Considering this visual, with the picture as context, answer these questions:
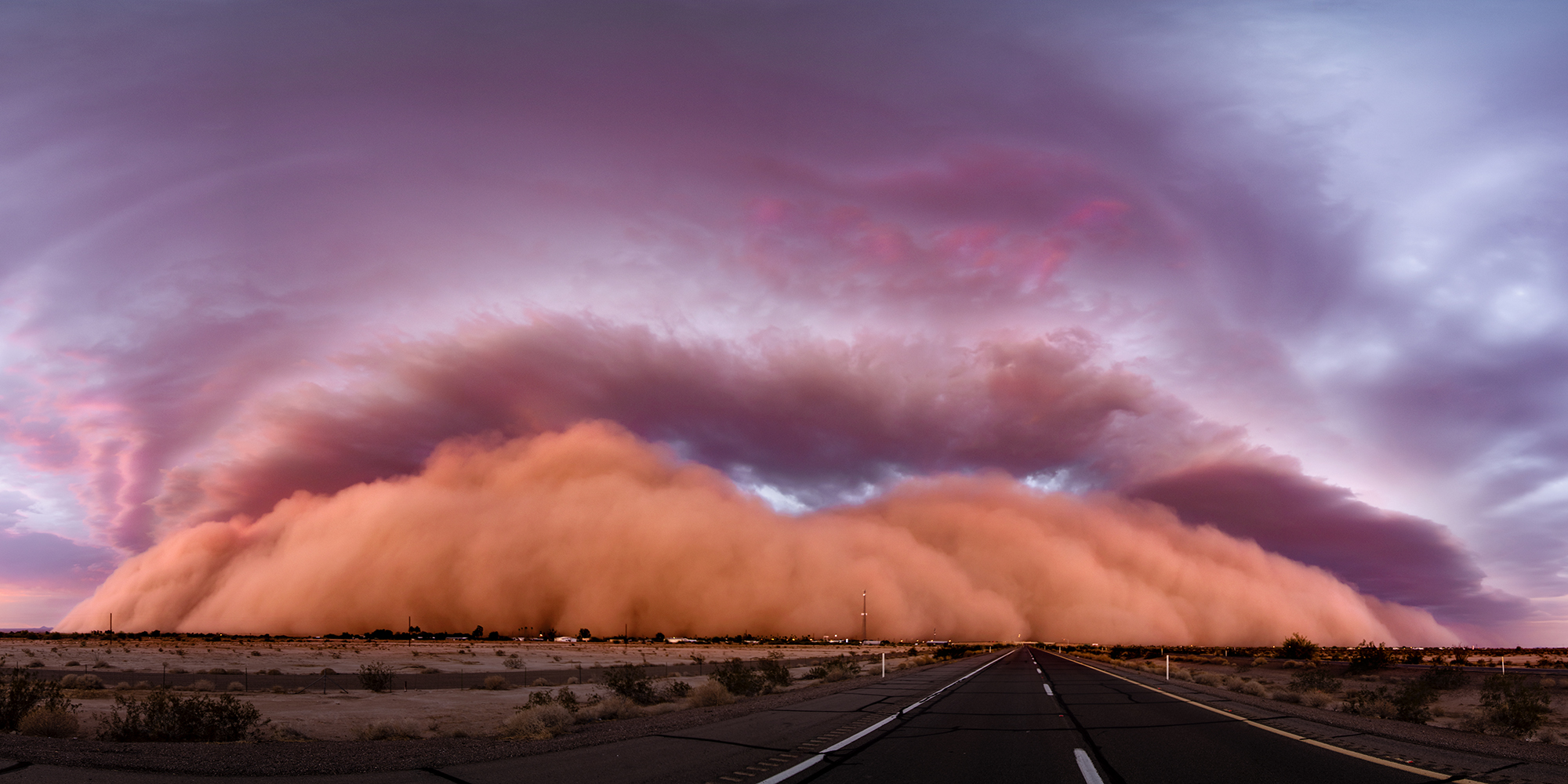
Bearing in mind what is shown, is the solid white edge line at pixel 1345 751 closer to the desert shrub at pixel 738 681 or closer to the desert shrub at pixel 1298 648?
the desert shrub at pixel 738 681

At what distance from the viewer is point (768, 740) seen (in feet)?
38.3

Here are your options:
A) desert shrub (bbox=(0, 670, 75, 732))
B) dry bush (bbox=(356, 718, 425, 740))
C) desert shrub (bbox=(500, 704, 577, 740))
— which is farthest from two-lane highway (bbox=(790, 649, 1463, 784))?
desert shrub (bbox=(0, 670, 75, 732))

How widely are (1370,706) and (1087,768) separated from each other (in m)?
17.2

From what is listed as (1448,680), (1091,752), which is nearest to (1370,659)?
(1448,680)

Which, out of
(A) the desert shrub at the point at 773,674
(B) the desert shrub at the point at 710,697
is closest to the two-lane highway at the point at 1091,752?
(B) the desert shrub at the point at 710,697

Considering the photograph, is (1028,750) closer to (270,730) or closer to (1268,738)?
(1268,738)

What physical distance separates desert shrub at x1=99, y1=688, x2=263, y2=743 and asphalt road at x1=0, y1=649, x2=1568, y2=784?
4.83 metres

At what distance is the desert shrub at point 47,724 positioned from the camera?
12.5m

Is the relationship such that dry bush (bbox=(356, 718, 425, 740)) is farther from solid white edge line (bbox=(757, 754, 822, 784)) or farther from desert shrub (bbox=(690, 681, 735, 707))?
solid white edge line (bbox=(757, 754, 822, 784))

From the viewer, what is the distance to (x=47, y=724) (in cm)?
1274

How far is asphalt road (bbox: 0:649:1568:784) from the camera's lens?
8586 millimetres

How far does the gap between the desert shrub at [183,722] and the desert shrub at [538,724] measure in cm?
469

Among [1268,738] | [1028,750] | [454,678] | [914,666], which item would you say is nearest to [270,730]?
[1028,750]

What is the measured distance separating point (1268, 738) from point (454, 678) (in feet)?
124
